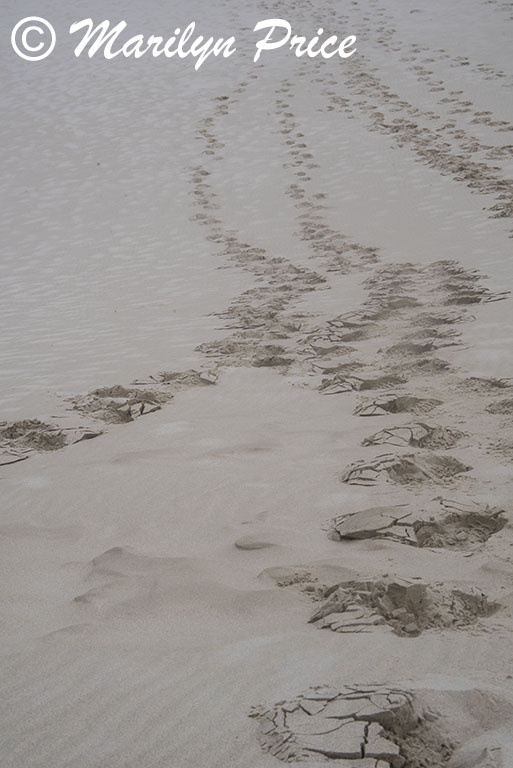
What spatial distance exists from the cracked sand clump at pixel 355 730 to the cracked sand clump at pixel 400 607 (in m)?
0.25

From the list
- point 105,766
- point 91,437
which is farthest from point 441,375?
point 105,766

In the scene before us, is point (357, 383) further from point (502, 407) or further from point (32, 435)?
point (32, 435)

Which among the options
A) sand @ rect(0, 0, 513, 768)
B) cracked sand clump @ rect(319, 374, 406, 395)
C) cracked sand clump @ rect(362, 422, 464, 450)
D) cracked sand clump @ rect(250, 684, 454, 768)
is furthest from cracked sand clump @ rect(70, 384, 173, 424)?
cracked sand clump @ rect(250, 684, 454, 768)

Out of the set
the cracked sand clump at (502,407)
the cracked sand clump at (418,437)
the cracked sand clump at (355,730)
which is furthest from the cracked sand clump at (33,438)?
the cracked sand clump at (355,730)

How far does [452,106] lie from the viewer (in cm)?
1052

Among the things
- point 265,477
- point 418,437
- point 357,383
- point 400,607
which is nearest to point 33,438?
point 265,477

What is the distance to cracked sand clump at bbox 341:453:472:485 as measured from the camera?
2.37 m

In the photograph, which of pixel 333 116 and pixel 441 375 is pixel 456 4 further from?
pixel 441 375

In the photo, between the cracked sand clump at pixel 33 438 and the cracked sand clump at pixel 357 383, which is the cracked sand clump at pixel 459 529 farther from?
the cracked sand clump at pixel 33 438

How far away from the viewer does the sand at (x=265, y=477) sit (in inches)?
54.4

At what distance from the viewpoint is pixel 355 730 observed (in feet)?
4.19

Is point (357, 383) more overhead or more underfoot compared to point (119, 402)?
more underfoot

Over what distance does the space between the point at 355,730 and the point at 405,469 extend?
47.8 inches

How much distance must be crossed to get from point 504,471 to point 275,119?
32.9ft
